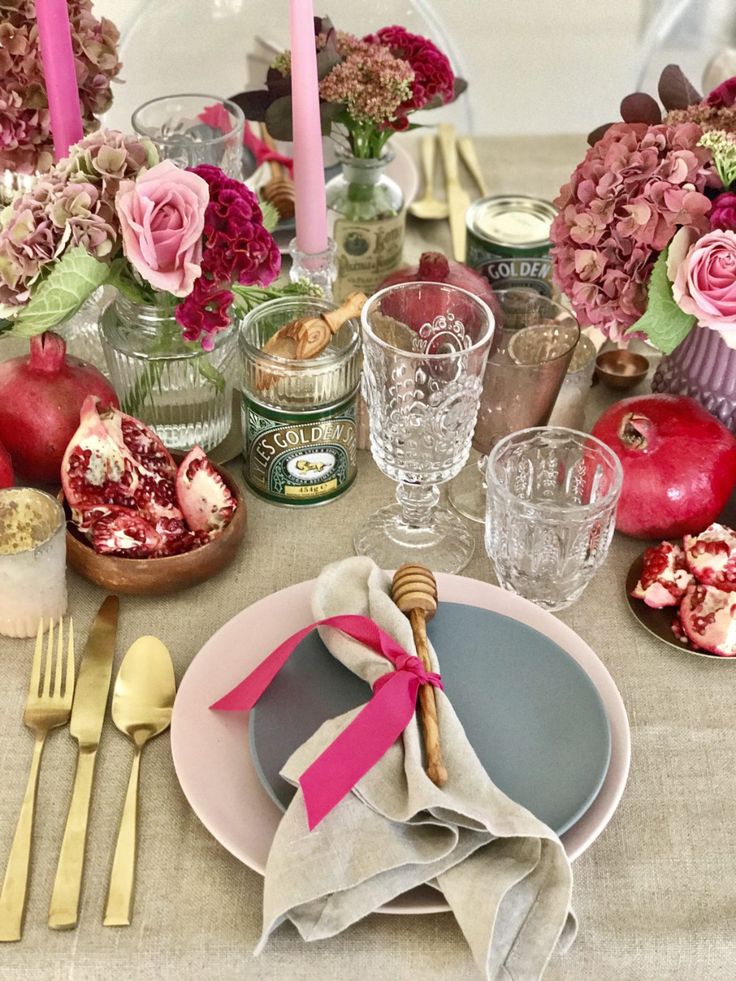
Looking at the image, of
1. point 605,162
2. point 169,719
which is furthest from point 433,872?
point 605,162

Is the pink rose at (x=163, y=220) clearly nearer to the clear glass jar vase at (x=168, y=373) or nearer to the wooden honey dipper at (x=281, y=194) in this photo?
the clear glass jar vase at (x=168, y=373)

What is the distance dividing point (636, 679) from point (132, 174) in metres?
0.54

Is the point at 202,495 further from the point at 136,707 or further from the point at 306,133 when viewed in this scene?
the point at 306,133

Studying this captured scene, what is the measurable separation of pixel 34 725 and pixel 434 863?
0.98 ft

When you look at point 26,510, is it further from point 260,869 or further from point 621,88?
point 621,88

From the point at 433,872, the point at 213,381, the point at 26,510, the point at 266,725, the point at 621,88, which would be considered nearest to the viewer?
the point at 433,872

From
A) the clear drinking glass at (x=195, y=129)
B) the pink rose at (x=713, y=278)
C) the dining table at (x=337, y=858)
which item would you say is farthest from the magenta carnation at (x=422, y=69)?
the dining table at (x=337, y=858)

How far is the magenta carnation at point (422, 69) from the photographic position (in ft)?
3.55

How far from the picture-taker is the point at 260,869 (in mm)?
637

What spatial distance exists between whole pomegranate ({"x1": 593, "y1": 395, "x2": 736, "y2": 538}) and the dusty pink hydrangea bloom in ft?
1.90

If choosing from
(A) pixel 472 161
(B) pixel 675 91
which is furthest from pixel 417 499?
(A) pixel 472 161

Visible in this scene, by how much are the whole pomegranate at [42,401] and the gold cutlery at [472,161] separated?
2.14 ft

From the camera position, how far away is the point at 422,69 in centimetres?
110

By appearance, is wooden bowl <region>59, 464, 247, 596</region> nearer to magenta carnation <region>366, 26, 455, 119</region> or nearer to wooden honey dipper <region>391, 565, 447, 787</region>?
wooden honey dipper <region>391, 565, 447, 787</region>
